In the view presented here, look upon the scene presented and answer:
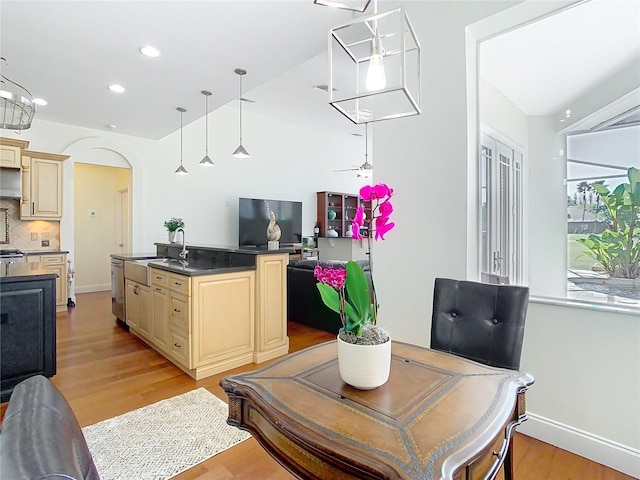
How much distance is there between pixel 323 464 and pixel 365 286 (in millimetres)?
514

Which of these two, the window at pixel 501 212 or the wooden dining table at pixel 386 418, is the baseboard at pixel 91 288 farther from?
the window at pixel 501 212

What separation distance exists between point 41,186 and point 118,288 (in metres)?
2.43

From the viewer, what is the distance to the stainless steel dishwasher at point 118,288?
4.41 meters

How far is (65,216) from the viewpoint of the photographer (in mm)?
5777

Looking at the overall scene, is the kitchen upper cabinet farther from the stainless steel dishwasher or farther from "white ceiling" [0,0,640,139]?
the stainless steel dishwasher

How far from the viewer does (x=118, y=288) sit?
4.52 metres

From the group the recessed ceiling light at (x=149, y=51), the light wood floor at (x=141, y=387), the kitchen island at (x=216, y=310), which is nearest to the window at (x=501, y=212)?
the light wood floor at (x=141, y=387)

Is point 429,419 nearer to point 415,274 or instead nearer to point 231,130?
point 415,274

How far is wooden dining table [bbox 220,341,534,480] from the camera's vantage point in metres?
0.80

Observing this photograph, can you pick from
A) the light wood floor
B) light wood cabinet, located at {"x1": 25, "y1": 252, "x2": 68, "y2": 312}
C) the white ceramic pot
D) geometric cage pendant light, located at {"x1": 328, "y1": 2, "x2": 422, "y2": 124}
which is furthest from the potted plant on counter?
light wood cabinet, located at {"x1": 25, "y1": 252, "x2": 68, "y2": 312}

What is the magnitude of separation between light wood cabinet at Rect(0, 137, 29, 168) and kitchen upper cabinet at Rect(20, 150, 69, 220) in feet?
0.53

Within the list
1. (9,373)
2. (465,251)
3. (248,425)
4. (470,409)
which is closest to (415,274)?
(465,251)

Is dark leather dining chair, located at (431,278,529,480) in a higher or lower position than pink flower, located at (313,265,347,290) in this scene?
A: lower

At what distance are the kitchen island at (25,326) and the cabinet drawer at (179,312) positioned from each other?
2.90 ft
